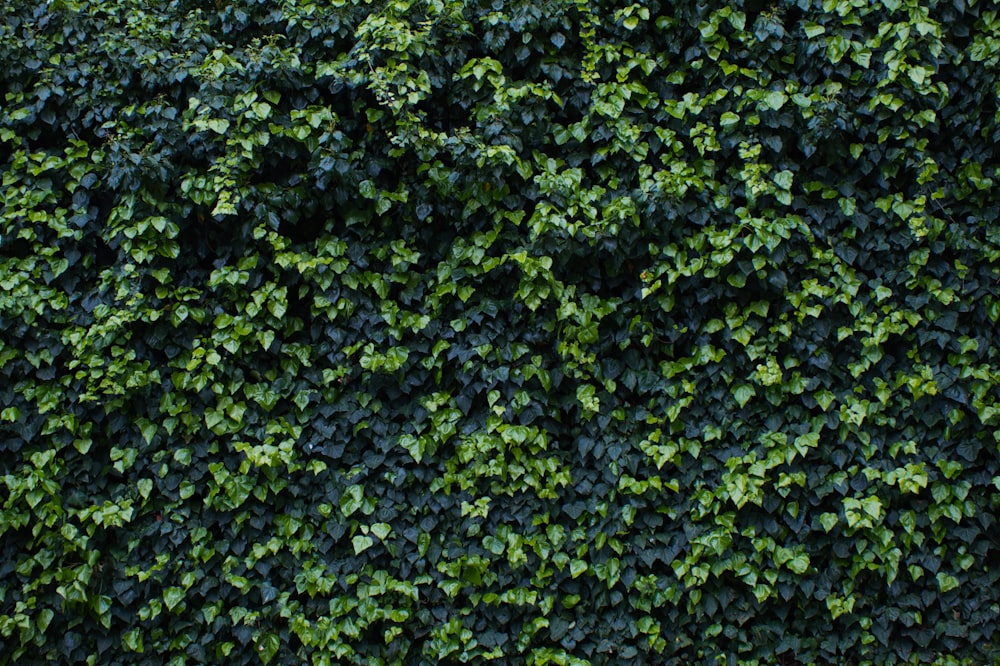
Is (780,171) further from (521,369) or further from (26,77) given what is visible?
(26,77)

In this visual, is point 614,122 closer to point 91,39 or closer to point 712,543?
point 712,543

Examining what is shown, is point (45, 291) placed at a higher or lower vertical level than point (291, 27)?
lower

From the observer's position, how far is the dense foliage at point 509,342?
3574 millimetres

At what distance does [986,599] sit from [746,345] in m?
1.62

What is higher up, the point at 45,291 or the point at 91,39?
the point at 91,39

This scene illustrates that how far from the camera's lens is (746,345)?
362cm

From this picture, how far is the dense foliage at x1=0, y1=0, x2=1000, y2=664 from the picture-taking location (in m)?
3.57

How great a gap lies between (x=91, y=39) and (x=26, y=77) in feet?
1.21

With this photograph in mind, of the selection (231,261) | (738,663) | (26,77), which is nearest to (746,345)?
(738,663)

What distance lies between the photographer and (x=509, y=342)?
373 centimetres

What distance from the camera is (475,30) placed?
386 centimetres

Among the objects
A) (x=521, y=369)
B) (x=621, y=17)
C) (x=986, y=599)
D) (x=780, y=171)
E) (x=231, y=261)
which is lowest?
(x=986, y=599)

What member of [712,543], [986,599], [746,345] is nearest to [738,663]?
[712,543]

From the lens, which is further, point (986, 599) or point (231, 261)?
point (231, 261)
